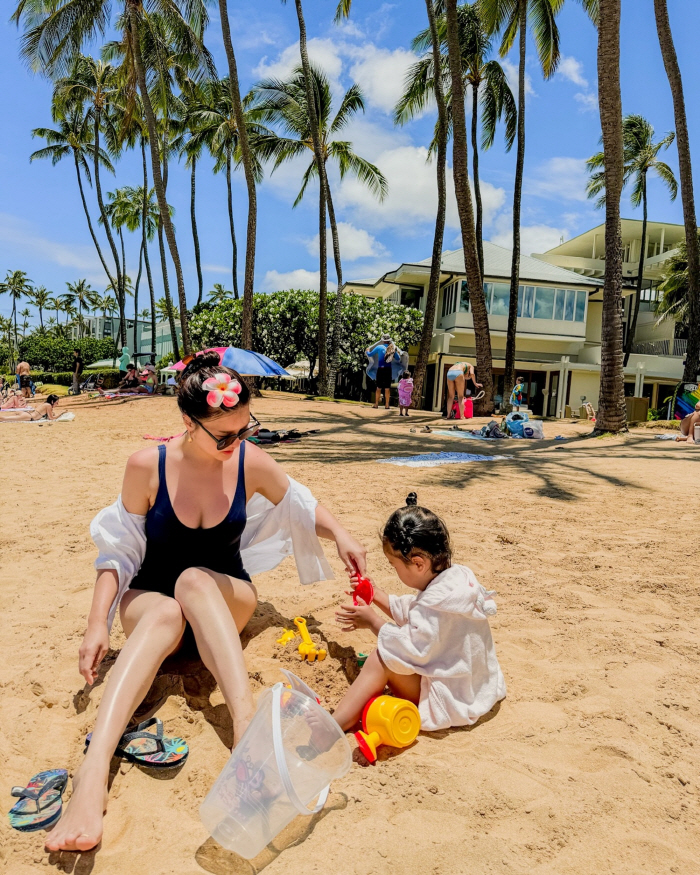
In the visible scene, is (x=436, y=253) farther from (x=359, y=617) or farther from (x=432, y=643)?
(x=432, y=643)

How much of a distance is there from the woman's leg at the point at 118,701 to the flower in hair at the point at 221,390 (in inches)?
28.3

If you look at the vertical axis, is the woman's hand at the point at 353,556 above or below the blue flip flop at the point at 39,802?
above

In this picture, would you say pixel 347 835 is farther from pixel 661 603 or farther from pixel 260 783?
pixel 661 603

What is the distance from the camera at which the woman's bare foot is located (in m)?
1.67

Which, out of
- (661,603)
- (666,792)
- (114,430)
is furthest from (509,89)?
(666,792)

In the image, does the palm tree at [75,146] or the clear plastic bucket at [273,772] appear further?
the palm tree at [75,146]

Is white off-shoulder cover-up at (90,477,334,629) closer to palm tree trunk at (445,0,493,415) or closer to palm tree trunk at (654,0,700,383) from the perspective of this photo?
palm tree trunk at (445,0,493,415)

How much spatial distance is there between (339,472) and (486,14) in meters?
16.1

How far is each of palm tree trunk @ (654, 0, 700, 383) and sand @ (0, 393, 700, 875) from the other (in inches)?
399

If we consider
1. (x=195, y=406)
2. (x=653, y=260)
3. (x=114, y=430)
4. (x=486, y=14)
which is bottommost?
(x=114, y=430)

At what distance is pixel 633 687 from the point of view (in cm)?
259

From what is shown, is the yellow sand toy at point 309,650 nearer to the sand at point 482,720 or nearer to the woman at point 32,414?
the sand at point 482,720

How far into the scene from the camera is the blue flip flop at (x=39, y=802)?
5.84ft

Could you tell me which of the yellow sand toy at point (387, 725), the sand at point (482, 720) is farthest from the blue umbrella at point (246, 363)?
the yellow sand toy at point (387, 725)
